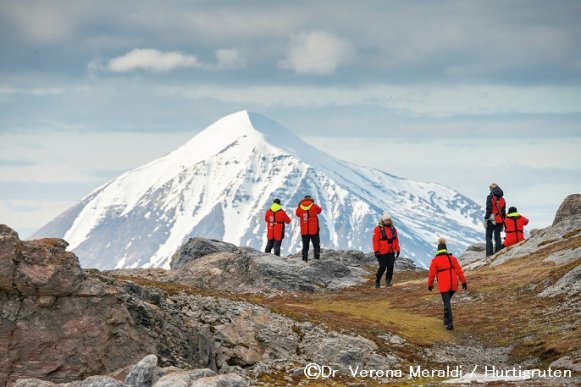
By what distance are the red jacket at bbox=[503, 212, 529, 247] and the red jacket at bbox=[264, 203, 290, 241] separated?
1674 cm

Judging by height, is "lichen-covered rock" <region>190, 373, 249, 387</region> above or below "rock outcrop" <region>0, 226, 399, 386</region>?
below

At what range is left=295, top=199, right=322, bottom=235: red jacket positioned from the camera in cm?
6444

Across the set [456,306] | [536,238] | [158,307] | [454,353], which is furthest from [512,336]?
[536,238]

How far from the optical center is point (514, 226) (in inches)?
2773

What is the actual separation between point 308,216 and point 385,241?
9983 millimetres

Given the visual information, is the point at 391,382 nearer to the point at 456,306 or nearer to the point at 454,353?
the point at 454,353

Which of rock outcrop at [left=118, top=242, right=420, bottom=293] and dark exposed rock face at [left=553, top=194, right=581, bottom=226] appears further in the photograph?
dark exposed rock face at [left=553, top=194, right=581, bottom=226]

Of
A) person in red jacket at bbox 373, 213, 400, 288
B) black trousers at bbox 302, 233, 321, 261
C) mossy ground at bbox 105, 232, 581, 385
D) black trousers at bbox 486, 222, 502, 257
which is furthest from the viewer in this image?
black trousers at bbox 486, 222, 502, 257

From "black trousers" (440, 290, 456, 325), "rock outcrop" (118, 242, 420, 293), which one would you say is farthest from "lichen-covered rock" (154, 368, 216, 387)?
"rock outcrop" (118, 242, 420, 293)

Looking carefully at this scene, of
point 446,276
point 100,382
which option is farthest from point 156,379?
point 446,276

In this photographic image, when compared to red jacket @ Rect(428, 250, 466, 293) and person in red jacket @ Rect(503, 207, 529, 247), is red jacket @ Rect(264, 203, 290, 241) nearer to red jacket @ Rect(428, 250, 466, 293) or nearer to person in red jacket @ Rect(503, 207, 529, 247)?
person in red jacket @ Rect(503, 207, 529, 247)

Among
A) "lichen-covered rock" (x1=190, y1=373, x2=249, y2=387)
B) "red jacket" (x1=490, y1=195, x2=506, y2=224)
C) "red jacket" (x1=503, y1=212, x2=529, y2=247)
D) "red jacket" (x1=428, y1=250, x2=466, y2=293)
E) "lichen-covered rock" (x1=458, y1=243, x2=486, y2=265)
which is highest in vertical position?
"red jacket" (x1=490, y1=195, x2=506, y2=224)

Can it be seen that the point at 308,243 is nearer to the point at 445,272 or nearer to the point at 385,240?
the point at 385,240

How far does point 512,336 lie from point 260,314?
12.0m
